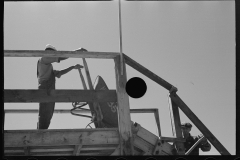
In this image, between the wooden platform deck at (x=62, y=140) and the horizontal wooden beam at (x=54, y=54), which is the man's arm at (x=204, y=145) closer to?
the wooden platform deck at (x=62, y=140)

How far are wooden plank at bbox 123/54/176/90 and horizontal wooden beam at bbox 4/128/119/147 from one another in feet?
3.23

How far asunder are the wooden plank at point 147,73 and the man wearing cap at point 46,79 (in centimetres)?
111

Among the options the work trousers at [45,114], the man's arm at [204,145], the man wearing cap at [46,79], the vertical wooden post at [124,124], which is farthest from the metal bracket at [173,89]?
the work trousers at [45,114]

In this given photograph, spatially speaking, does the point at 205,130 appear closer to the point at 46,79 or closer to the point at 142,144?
the point at 142,144

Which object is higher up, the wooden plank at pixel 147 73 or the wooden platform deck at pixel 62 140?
the wooden plank at pixel 147 73

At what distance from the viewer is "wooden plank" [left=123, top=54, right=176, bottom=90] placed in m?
5.81

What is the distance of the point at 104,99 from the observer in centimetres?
568

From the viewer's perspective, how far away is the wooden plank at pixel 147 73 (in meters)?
5.81

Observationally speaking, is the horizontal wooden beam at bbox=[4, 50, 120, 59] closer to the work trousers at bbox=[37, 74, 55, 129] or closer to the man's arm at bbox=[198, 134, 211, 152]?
the work trousers at bbox=[37, 74, 55, 129]

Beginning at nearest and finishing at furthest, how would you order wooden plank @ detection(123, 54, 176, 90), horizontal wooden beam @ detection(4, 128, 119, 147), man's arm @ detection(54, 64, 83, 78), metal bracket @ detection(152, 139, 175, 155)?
1. horizontal wooden beam @ detection(4, 128, 119, 147)
2. wooden plank @ detection(123, 54, 176, 90)
3. metal bracket @ detection(152, 139, 175, 155)
4. man's arm @ detection(54, 64, 83, 78)

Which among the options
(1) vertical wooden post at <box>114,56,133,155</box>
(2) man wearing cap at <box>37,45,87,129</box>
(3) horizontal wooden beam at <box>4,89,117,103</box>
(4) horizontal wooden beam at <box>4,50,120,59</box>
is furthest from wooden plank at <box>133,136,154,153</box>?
(2) man wearing cap at <box>37,45,87,129</box>

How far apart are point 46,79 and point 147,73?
5.69ft
